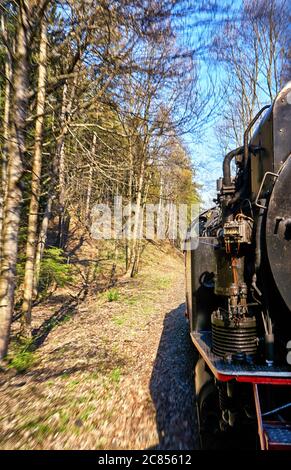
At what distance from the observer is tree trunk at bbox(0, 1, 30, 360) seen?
5.16m

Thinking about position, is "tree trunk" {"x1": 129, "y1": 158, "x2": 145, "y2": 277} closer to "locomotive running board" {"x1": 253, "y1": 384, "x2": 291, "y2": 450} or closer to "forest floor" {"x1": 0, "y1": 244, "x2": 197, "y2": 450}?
"forest floor" {"x1": 0, "y1": 244, "x2": 197, "y2": 450}

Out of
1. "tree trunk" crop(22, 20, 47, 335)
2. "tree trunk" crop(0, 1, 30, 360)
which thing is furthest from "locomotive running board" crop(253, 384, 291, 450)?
"tree trunk" crop(22, 20, 47, 335)

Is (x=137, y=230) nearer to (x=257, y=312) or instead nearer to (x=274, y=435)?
(x=257, y=312)

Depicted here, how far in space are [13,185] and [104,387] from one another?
356 centimetres

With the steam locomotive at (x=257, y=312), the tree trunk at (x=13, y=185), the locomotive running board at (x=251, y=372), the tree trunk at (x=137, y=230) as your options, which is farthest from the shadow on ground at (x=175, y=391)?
the tree trunk at (x=137, y=230)

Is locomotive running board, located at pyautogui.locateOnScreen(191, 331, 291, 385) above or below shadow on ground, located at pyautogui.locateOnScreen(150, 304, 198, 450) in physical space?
above

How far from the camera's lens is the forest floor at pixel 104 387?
133 inches

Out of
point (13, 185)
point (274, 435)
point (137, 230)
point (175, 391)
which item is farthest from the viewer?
point (137, 230)

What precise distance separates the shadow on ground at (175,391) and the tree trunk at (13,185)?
8.91ft

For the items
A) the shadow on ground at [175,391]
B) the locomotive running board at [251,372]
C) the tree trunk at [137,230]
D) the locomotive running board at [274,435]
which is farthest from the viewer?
the tree trunk at [137,230]

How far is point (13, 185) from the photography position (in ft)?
17.3

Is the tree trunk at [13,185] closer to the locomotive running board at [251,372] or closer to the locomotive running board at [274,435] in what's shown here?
the locomotive running board at [251,372]

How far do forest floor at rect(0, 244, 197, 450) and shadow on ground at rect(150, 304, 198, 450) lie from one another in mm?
11

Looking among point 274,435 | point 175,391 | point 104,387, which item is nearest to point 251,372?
point 274,435
